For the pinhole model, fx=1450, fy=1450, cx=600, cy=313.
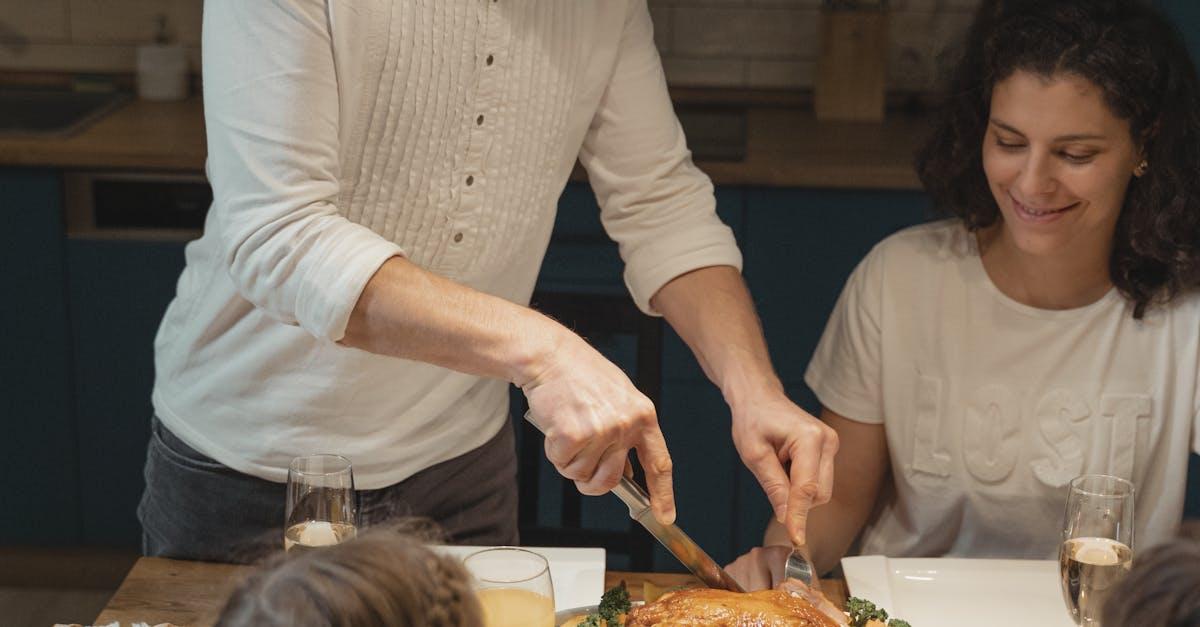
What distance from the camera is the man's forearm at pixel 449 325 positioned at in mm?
1249

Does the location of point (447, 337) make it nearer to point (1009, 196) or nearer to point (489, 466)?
point (489, 466)

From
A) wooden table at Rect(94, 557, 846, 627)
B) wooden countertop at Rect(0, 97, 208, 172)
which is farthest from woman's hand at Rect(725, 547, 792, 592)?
wooden countertop at Rect(0, 97, 208, 172)

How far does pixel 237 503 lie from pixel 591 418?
0.57 meters

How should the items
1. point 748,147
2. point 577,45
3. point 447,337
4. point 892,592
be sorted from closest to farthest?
1. point 447,337
2. point 892,592
3. point 577,45
4. point 748,147

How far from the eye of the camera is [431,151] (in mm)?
1479

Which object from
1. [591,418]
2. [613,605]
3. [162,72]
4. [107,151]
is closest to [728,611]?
[613,605]

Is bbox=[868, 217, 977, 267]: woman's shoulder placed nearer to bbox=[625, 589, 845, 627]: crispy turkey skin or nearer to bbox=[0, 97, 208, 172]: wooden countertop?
bbox=[625, 589, 845, 627]: crispy turkey skin

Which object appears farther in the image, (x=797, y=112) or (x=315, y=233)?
(x=797, y=112)

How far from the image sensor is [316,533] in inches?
49.1

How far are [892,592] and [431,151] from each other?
65 cm

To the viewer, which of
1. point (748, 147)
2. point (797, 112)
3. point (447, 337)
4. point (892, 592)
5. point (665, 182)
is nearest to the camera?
point (447, 337)

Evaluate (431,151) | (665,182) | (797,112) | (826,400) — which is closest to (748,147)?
(797,112)

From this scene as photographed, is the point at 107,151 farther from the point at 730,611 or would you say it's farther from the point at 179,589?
the point at 730,611

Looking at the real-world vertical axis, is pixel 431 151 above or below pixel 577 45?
below
